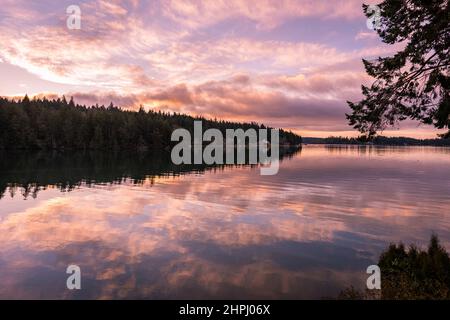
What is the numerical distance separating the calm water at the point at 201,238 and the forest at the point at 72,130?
4006 inches

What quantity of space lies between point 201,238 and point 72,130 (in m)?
148

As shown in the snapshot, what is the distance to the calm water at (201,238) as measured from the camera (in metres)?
15.4

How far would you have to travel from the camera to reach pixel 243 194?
42094 millimetres

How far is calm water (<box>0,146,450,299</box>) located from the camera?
15.4m

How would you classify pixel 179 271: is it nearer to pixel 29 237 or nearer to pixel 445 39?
pixel 29 237

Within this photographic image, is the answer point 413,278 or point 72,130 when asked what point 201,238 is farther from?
point 72,130

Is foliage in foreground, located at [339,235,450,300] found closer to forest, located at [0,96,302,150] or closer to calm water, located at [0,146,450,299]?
calm water, located at [0,146,450,299]

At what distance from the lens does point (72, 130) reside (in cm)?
15325

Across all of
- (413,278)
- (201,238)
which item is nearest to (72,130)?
(201,238)

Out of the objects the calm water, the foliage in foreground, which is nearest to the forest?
the calm water

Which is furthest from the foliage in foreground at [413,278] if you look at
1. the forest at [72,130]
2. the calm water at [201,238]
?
the forest at [72,130]

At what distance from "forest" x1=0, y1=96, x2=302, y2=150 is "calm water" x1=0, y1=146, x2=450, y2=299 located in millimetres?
101760

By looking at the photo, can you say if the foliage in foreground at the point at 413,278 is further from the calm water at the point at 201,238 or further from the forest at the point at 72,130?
the forest at the point at 72,130

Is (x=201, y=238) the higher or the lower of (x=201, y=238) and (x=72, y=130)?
the lower
